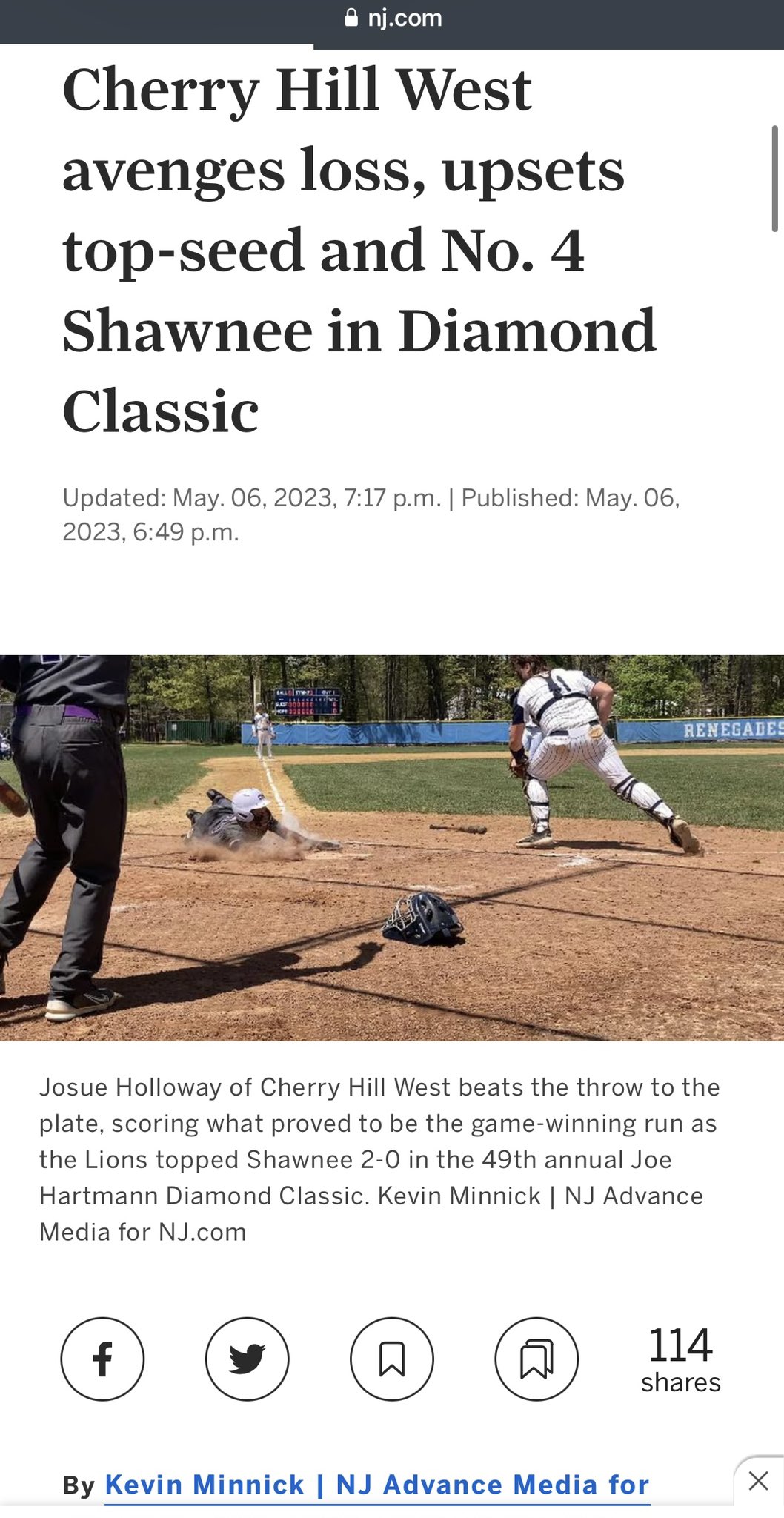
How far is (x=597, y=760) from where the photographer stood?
25.4 ft

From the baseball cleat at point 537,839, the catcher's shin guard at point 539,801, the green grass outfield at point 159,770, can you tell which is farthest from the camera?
the green grass outfield at point 159,770

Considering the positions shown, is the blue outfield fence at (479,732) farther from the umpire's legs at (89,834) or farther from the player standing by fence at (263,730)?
the umpire's legs at (89,834)

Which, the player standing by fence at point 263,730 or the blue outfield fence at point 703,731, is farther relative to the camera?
the player standing by fence at point 263,730

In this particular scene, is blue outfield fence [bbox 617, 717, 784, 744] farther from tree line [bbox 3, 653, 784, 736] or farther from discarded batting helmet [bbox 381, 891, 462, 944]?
discarded batting helmet [bbox 381, 891, 462, 944]

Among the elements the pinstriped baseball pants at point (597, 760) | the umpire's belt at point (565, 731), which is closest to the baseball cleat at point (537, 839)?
the pinstriped baseball pants at point (597, 760)

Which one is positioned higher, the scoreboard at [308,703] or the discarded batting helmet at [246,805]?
the scoreboard at [308,703]

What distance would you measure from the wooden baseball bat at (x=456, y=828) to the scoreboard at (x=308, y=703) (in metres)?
2.79

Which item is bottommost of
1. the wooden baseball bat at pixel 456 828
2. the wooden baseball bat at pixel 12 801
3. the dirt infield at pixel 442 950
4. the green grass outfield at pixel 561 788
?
the green grass outfield at pixel 561 788

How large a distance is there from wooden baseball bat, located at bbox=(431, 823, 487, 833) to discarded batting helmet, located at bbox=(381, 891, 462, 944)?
15.5 ft

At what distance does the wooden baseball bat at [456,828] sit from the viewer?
994cm

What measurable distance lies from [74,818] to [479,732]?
6.07m
